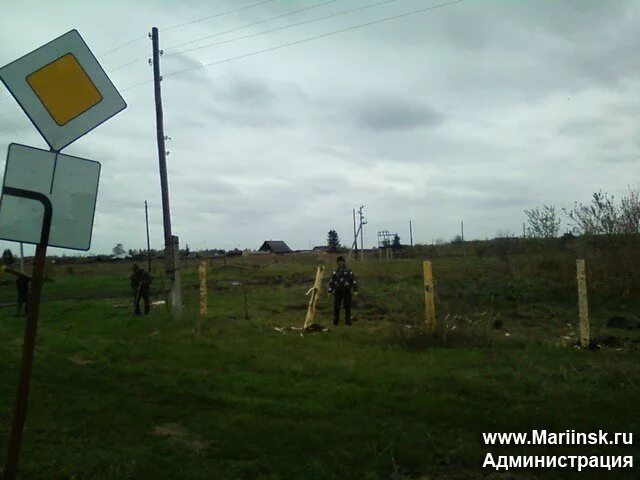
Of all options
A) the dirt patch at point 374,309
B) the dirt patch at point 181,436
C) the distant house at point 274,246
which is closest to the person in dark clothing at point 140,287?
the dirt patch at point 374,309

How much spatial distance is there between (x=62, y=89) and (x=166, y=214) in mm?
14485

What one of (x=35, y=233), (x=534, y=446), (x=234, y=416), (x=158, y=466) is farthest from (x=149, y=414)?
(x=534, y=446)

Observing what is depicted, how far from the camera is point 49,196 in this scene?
340cm

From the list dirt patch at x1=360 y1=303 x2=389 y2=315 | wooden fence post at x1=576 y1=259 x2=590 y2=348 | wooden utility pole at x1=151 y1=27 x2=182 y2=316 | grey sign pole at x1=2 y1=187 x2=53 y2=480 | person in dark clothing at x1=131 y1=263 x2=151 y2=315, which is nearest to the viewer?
grey sign pole at x1=2 y1=187 x2=53 y2=480

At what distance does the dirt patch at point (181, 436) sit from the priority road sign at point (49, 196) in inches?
91.9

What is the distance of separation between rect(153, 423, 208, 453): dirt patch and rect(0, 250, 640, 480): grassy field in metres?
0.02

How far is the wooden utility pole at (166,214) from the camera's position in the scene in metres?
16.1

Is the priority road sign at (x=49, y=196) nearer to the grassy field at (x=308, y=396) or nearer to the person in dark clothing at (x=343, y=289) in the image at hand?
the grassy field at (x=308, y=396)

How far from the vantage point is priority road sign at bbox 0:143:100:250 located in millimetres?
3303

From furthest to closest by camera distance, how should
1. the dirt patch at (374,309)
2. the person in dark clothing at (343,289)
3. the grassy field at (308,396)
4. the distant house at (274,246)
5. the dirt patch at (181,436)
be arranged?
1. the distant house at (274,246)
2. the dirt patch at (374,309)
3. the person in dark clothing at (343,289)
4. the dirt patch at (181,436)
5. the grassy field at (308,396)

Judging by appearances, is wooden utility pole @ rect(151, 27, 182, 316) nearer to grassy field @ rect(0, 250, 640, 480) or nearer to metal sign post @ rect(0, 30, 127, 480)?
grassy field @ rect(0, 250, 640, 480)

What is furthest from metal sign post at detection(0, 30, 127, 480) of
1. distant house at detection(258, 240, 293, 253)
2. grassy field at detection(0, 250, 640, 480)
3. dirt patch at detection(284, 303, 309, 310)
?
distant house at detection(258, 240, 293, 253)

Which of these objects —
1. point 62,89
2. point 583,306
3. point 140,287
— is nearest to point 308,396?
point 62,89

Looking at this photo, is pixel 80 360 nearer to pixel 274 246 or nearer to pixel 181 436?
pixel 181 436
